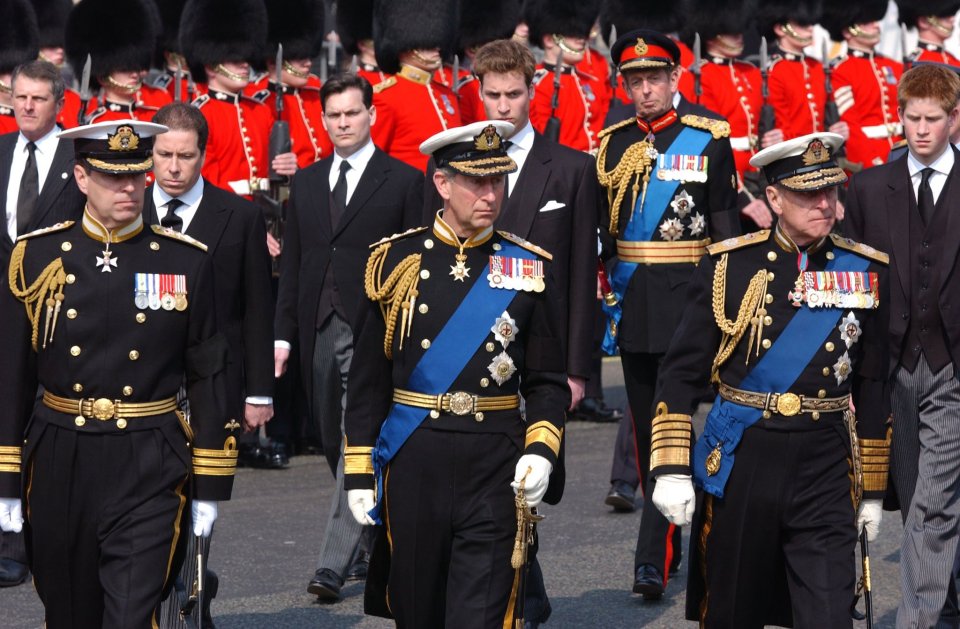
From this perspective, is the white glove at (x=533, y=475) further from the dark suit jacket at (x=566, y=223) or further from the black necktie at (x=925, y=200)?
the black necktie at (x=925, y=200)

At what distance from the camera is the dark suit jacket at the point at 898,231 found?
23.4 ft

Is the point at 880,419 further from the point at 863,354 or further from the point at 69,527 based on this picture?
the point at 69,527

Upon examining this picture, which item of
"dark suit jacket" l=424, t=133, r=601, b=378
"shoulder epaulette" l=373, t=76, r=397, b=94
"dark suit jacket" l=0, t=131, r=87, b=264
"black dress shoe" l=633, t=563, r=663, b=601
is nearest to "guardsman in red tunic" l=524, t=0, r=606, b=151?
"shoulder epaulette" l=373, t=76, r=397, b=94

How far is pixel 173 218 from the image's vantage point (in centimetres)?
741

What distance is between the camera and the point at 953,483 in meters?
7.12

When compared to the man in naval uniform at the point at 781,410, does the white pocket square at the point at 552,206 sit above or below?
above

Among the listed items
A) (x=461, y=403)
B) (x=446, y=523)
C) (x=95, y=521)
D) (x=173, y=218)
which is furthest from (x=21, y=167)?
(x=446, y=523)

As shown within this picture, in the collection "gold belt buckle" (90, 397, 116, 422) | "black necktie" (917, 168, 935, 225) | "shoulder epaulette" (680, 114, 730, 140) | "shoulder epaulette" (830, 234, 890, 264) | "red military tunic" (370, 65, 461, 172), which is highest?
"red military tunic" (370, 65, 461, 172)

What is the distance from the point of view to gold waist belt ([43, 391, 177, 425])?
229 inches

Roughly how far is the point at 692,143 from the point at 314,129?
445 cm

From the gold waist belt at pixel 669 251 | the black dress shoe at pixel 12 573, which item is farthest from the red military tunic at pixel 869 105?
the black dress shoe at pixel 12 573

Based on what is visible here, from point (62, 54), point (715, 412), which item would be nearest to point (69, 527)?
point (715, 412)

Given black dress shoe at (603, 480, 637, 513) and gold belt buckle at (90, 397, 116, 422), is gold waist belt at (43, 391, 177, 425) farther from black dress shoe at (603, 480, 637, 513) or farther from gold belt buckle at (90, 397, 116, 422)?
black dress shoe at (603, 480, 637, 513)

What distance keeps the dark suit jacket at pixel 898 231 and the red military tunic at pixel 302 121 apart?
5.08 metres
